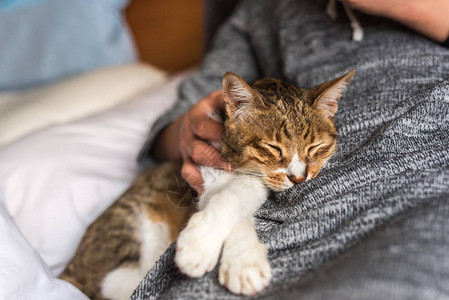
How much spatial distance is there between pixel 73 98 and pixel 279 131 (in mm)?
1275

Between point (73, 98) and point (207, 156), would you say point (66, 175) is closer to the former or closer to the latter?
point (207, 156)

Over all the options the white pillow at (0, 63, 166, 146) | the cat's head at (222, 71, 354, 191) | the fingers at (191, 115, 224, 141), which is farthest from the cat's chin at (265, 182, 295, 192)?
the white pillow at (0, 63, 166, 146)

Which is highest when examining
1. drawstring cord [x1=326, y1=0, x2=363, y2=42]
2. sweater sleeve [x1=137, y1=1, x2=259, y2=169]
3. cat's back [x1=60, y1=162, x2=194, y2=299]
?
drawstring cord [x1=326, y1=0, x2=363, y2=42]

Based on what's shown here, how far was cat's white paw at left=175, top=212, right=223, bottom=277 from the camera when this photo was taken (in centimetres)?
70

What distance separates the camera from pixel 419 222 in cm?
59

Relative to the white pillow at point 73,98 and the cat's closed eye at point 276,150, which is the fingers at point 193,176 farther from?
the white pillow at point 73,98

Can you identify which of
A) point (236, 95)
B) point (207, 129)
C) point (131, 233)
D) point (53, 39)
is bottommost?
point (131, 233)

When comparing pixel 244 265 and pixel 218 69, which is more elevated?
pixel 244 265

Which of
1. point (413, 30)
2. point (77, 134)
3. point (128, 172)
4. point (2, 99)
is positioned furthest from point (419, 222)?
point (2, 99)

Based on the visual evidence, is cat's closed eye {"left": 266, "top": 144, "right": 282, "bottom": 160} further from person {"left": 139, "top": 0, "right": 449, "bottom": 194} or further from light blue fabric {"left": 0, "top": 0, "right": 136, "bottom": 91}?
light blue fabric {"left": 0, "top": 0, "right": 136, "bottom": 91}

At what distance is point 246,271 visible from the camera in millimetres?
662

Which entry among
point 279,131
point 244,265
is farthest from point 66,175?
point 244,265

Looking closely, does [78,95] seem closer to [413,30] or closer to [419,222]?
[413,30]

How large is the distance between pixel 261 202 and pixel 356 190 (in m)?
0.26
